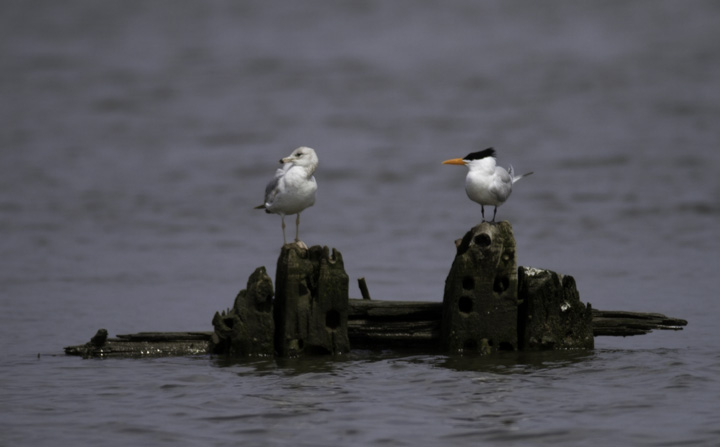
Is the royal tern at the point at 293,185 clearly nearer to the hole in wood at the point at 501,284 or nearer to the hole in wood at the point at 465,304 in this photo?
the hole in wood at the point at 465,304

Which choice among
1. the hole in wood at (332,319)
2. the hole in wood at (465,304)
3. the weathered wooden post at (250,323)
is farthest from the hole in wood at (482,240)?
the weathered wooden post at (250,323)

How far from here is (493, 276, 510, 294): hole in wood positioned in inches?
355

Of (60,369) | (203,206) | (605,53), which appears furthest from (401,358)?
(605,53)

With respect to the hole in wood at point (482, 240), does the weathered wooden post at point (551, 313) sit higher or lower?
lower

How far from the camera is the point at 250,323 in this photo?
9102 mm

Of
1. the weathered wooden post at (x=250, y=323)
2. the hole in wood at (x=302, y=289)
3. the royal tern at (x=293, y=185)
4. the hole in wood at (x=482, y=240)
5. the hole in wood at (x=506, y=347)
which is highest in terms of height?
the royal tern at (x=293, y=185)

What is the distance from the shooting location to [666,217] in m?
19.2

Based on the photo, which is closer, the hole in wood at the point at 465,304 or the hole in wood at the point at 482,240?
the hole in wood at the point at 482,240

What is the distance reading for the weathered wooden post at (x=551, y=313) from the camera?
9016 mm

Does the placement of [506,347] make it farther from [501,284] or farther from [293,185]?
[293,185]

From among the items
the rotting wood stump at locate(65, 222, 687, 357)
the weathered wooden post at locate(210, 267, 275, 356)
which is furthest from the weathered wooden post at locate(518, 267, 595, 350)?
the weathered wooden post at locate(210, 267, 275, 356)

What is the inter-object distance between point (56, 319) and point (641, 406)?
22.9 feet

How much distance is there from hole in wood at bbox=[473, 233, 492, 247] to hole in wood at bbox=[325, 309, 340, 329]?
1.41 meters

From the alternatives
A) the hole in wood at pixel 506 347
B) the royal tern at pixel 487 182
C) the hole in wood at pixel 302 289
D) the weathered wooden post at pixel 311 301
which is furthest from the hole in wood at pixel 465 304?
the hole in wood at pixel 302 289
